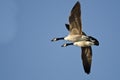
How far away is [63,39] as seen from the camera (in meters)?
32.3

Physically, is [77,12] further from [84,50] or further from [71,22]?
[84,50]

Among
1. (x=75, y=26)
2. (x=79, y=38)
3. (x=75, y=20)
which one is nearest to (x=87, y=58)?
(x=79, y=38)

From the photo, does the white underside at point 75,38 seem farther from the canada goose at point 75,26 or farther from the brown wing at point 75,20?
the brown wing at point 75,20

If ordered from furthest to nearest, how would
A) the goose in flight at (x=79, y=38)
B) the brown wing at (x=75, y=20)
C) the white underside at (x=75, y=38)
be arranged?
the white underside at (x=75, y=38)
the goose in flight at (x=79, y=38)
the brown wing at (x=75, y=20)

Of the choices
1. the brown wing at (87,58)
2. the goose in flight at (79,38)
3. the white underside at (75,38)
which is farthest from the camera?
the brown wing at (87,58)

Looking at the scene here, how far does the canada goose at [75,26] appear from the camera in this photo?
3008 cm

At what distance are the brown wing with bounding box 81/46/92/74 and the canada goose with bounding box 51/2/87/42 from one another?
170 centimetres

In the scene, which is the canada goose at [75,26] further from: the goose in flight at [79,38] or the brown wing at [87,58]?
the brown wing at [87,58]

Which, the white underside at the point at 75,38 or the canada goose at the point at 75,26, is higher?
the canada goose at the point at 75,26

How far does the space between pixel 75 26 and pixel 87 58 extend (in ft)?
9.55

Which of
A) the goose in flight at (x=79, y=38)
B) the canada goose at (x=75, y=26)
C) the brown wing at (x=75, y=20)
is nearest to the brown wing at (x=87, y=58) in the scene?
the goose in flight at (x=79, y=38)

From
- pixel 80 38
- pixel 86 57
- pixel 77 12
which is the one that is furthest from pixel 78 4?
pixel 86 57

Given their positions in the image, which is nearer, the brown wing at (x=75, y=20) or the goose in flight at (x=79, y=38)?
the brown wing at (x=75, y=20)

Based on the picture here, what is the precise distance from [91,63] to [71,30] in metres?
2.85
